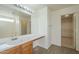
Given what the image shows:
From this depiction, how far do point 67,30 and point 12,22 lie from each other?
2.36 meters

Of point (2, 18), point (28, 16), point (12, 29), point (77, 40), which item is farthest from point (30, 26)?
point (77, 40)

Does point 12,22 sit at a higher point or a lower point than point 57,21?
lower

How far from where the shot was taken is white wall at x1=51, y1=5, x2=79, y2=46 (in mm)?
3272

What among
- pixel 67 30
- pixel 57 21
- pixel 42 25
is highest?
pixel 57 21

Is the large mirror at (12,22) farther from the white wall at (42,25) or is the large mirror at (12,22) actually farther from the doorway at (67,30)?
the doorway at (67,30)

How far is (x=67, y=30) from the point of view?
352 centimetres

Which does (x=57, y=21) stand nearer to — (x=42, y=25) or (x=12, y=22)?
(x=42, y=25)

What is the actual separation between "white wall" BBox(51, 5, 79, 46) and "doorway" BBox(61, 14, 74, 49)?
0.56 feet

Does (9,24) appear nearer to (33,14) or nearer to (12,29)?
(12,29)

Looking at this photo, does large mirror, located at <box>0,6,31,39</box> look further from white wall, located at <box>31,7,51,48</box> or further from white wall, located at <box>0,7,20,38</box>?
white wall, located at <box>31,7,51,48</box>

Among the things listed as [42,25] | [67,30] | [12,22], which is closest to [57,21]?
[67,30]

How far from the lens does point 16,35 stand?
245 cm

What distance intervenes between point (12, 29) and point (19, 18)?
1.39 feet

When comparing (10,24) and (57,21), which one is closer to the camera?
(10,24)
